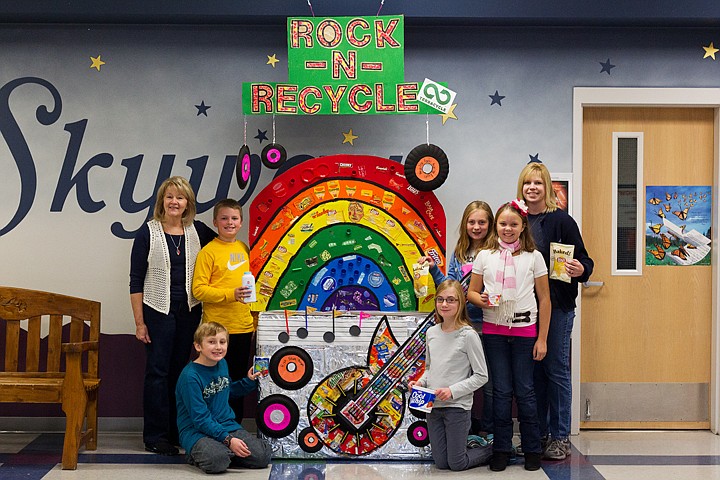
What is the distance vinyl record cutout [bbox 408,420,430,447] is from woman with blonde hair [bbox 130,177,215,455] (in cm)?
129

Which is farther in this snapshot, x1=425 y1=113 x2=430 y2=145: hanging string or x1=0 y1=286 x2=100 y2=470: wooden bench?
x1=425 y1=113 x2=430 y2=145: hanging string

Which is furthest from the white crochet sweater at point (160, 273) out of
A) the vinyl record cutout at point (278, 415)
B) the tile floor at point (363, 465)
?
the tile floor at point (363, 465)

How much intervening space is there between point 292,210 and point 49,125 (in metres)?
1.69

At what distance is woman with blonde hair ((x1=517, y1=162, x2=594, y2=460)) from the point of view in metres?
4.32

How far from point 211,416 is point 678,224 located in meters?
3.04

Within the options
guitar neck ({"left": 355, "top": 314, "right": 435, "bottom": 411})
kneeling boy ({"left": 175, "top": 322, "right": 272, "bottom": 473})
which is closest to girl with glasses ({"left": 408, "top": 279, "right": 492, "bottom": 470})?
guitar neck ({"left": 355, "top": 314, "right": 435, "bottom": 411})

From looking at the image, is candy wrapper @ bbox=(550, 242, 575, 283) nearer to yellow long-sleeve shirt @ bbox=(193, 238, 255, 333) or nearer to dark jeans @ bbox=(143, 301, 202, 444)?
yellow long-sleeve shirt @ bbox=(193, 238, 255, 333)

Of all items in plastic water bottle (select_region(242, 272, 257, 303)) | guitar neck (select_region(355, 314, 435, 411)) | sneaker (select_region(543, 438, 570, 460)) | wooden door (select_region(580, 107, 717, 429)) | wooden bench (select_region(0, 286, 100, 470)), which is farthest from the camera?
wooden door (select_region(580, 107, 717, 429))

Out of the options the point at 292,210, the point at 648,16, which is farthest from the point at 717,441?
the point at 292,210

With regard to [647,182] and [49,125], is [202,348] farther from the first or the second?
[647,182]

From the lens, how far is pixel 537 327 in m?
4.32

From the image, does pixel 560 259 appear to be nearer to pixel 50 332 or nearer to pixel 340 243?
pixel 340 243

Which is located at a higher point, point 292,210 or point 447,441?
point 292,210

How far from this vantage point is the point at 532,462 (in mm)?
4172
